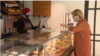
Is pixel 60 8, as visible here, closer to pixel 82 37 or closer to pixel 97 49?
pixel 97 49

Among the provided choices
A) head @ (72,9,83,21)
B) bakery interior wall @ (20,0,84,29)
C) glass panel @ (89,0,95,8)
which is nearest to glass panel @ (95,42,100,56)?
glass panel @ (89,0,95,8)

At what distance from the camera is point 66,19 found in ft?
15.6

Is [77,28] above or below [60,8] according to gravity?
below

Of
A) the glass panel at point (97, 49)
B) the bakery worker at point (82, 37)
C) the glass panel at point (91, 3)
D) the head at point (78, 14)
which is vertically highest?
the glass panel at point (91, 3)

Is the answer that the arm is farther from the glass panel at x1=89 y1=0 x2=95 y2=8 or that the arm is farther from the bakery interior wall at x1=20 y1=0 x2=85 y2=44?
the glass panel at x1=89 y1=0 x2=95 y2=8

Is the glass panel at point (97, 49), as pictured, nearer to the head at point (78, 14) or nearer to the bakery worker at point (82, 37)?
the bakery worker at point (82, 37)

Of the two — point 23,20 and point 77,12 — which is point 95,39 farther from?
point 23,20

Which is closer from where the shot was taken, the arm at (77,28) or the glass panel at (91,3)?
the arm at (77,28)

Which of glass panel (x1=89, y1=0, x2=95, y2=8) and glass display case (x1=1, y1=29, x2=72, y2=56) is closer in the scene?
glass display case (x1=1, y1=29, x2=72, y2=56)

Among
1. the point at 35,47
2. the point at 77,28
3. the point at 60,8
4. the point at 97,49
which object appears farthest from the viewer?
the point at 60,8

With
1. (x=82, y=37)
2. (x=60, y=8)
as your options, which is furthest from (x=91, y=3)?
(x=82, y=37)

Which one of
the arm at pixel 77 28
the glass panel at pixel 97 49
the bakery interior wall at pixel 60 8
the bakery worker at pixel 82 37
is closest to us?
the arm at pixel 77 28

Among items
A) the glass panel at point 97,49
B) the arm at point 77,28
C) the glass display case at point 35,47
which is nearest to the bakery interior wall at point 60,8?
the glass panel at point 97,49

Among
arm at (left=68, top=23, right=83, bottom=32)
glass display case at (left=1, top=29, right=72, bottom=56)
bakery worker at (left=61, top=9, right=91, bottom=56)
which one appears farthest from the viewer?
bakery worker at (left=61, top=9, right=91, bottom=56)
